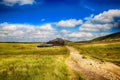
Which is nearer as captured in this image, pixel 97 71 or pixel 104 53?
pixel 97 71

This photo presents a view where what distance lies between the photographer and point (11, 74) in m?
21.8

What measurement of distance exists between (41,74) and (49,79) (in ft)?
5.65

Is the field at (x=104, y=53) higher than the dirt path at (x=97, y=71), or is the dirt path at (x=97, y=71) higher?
the field at (x=104, y=53)

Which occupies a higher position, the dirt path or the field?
the field

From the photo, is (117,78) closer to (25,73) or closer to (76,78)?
(76,78)

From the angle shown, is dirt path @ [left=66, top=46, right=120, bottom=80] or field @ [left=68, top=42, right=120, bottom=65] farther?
field @ [left=68, top=42, right=120, bottom=65]

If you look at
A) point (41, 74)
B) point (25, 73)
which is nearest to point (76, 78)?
point (41, 74)

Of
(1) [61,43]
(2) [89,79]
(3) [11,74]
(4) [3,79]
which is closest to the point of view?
(4) [3,79]

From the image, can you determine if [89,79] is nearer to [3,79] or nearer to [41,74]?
[41,74]

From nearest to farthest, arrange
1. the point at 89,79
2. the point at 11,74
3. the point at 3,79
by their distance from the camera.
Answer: the point at 3,79 < the point at 11,74 < the point at 89,79

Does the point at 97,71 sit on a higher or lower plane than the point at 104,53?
lower

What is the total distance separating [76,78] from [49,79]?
4.74m

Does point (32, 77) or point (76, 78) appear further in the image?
point (76, 78)

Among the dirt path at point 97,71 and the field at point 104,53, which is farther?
the field at point 104,53
